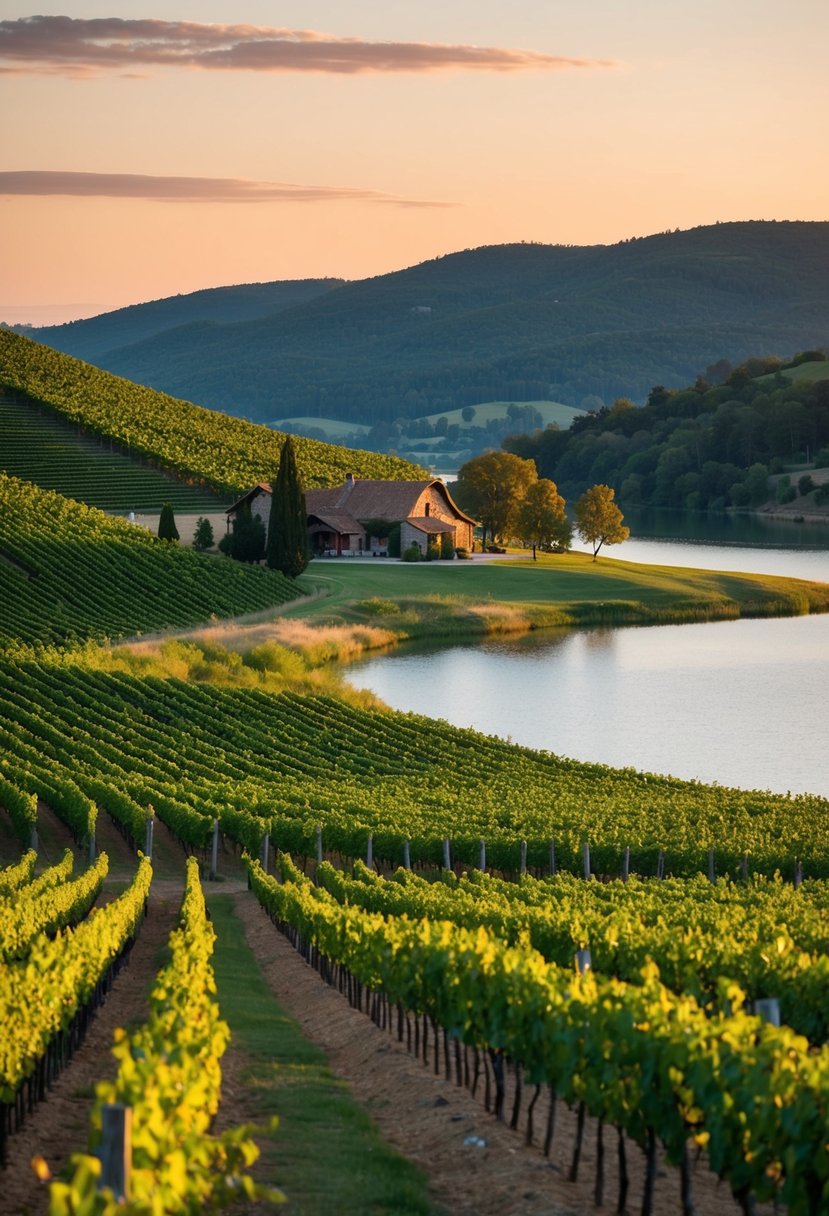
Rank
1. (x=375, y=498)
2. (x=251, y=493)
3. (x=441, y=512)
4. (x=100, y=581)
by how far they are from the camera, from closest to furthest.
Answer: (x=100, y=581), (x=251, y=493), (x=375, y=498), (x=441, y=512)

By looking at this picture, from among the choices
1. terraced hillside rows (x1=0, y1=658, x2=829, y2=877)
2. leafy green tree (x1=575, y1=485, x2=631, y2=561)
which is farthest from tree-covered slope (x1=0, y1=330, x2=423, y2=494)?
terraced hillside rows (x1=0, y1=658, x2=829, y2=877)

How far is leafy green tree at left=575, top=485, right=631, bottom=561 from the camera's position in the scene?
117 metres

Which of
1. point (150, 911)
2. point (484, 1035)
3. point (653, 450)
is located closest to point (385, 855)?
point (150, 911)

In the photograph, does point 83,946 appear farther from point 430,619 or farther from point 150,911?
point 430,619

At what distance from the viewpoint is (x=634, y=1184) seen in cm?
1273

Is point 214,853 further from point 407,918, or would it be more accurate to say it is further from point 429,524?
point 429,524

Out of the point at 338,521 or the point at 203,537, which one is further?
the point at 338,521

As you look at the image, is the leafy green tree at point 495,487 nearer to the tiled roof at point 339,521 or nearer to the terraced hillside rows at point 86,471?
the tiled roof at point 339,521

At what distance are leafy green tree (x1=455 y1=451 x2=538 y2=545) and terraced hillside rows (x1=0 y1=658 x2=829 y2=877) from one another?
6206cm

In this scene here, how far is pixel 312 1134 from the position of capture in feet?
44.8

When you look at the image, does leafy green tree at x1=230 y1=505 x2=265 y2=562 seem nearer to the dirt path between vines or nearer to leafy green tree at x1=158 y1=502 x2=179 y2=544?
→ leafy green tree at x1=158 y1=502 x2=179 y2=544

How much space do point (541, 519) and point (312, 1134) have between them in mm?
103459

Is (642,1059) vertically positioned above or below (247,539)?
below

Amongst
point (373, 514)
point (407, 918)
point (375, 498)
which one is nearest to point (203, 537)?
Result: point (373, 514)
